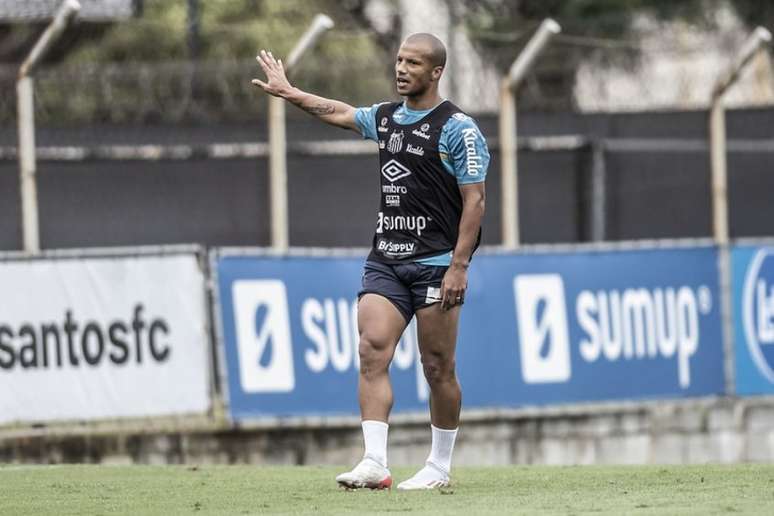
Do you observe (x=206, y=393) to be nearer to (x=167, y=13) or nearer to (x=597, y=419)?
(x=597, y=419)

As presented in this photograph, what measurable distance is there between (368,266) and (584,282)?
6371 millimetres

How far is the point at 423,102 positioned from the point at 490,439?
242 inches

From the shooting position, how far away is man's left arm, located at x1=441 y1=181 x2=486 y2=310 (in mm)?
8336

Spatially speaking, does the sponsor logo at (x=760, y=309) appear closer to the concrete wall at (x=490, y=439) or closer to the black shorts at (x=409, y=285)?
the concrete wall at (x=490, y=439)

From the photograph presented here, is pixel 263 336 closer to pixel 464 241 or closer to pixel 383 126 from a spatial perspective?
pixel 383 126

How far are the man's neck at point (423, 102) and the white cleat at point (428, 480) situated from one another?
165 cm

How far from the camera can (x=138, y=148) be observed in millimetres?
13797

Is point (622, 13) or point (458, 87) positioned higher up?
point (622, 13)

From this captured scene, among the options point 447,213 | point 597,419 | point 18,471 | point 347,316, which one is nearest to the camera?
point 447,213

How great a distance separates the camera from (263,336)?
44.2ft

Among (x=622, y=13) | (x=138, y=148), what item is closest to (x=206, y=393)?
(x=138, y=148)

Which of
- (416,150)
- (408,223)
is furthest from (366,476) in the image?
(416,150)

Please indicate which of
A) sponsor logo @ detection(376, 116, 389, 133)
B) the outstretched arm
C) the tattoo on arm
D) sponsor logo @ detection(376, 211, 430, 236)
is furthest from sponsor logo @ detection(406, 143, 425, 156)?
the tattoo on arm

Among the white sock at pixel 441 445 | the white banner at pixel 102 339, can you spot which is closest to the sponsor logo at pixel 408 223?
the white sock at pixel 441 445
